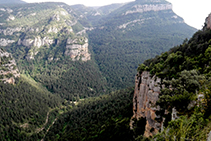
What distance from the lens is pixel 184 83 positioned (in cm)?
2639

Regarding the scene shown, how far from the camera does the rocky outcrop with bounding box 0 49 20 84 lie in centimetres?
12975

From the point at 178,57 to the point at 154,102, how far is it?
14.7 meters

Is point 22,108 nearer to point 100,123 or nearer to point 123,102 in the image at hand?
point 100,123

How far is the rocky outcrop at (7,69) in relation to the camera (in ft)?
426

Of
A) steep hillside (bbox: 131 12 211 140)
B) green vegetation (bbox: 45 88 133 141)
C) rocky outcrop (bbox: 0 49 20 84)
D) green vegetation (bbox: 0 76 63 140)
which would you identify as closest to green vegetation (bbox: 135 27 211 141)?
steep hillside (bbox: 131 12 211 140)

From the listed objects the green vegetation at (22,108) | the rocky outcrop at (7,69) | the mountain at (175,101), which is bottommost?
the green vegetation at (22,108)

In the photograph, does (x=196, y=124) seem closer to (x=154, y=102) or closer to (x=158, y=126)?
(x=158, y=126)

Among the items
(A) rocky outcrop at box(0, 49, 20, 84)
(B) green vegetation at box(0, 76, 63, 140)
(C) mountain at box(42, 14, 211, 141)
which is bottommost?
(B) green vegetation at box(0, 76, 63, 140)

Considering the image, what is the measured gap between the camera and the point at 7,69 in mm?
136875

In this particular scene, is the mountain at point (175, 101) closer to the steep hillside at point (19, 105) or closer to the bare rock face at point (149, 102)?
the bare rock face at point (149, 102)

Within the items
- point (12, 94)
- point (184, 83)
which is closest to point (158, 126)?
point (184, 83)

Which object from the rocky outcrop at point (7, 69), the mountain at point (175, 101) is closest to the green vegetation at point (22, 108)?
the rocky outcrop at point (7, 69)

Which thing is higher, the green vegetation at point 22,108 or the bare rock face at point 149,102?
the bare rock face at point 149,102

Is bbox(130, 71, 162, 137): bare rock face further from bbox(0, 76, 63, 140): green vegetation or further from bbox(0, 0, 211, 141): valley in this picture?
bbox(0, 76, 63, 140): green vegetation
